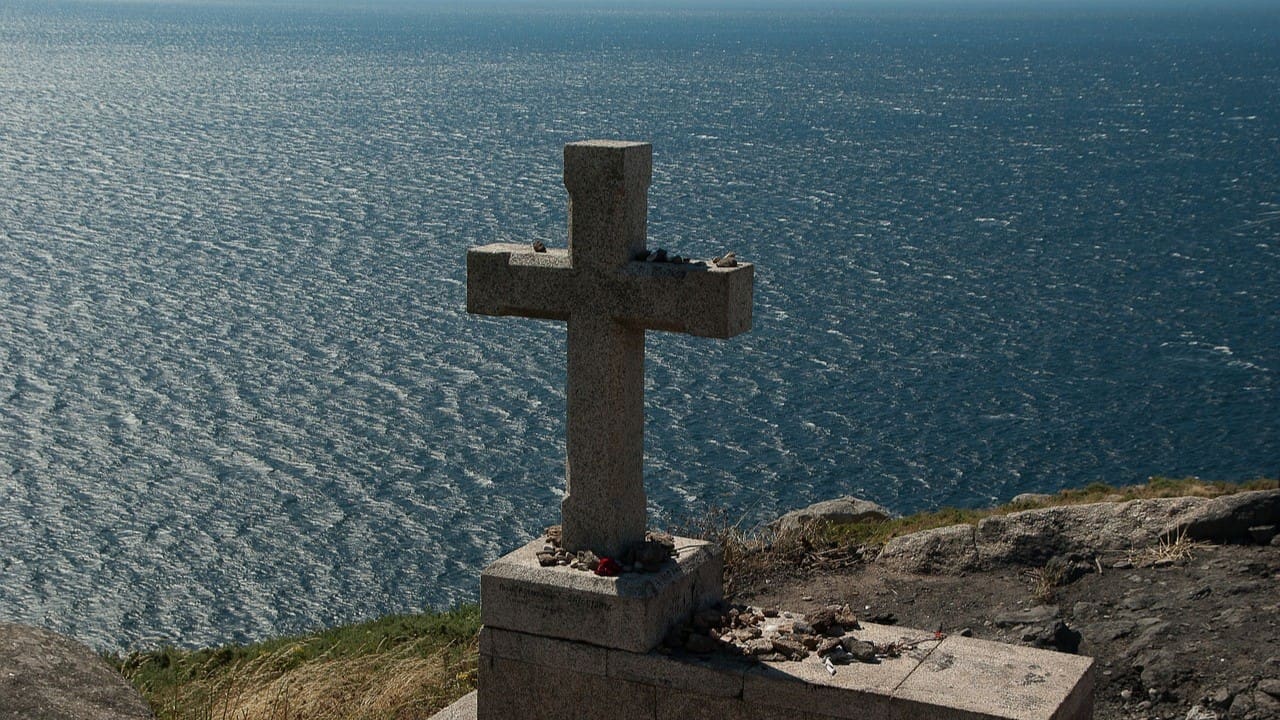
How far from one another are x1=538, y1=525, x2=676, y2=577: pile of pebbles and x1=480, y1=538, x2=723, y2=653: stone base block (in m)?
0.06

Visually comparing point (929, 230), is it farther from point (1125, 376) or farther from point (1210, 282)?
point (1125, 376)

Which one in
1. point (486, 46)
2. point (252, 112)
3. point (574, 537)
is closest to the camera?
point (574, 537)

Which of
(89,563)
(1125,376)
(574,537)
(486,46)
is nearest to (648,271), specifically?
(574,537)

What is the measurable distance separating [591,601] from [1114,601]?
534 cm

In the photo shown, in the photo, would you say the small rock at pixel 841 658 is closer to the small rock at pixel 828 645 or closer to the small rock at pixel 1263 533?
the small rock at pixel 828 645

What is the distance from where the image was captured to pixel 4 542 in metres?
35.1

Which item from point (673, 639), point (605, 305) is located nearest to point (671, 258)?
point (605, 305)

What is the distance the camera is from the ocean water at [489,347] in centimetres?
3559

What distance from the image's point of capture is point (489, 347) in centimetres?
4672

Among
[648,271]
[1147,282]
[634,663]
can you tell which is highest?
[648,271]

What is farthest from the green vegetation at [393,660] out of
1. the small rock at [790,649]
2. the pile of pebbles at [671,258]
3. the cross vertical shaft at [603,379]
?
the pile of pebbles at [671,258]

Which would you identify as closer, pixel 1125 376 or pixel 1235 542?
pixel 1235 542

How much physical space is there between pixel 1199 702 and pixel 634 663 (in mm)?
4181

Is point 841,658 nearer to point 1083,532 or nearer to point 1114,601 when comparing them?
point 1114,601
